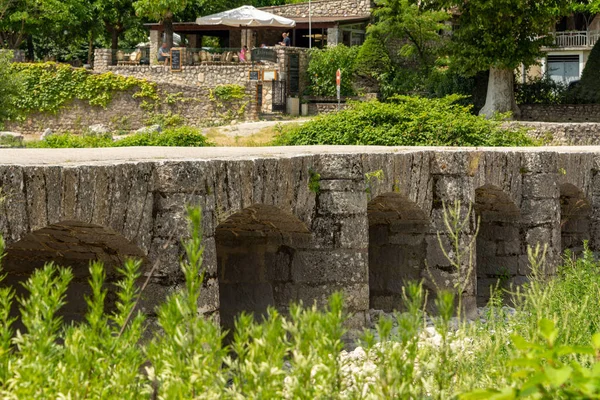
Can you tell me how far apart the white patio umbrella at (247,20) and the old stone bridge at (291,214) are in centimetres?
2780

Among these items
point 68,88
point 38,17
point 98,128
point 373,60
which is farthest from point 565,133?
point 38,17

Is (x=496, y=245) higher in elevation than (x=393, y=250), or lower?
lower

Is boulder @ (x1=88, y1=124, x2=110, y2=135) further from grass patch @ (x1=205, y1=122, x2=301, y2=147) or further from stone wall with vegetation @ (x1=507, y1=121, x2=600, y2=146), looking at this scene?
stone wall with vegetation @ (x1=507, y1=121, x2=600, y2=146)

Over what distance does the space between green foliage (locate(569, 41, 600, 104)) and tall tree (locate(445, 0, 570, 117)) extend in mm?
2908

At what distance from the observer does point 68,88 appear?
39.2m

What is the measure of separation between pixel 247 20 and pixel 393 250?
101 ft

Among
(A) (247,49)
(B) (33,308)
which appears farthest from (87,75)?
(B) (33,308)

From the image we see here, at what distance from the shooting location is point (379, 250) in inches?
479

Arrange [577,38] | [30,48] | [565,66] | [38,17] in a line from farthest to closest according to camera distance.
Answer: [565,66] → [30,48] → [577,38] → [38,17]

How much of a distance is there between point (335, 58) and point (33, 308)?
38012mm

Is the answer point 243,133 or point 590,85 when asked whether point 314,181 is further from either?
point 590,85

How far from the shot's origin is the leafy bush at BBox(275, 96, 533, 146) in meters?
19.5

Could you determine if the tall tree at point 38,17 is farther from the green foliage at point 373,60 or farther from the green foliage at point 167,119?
the green foliage at point 373,60

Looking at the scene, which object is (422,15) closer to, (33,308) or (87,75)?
(87,75)
